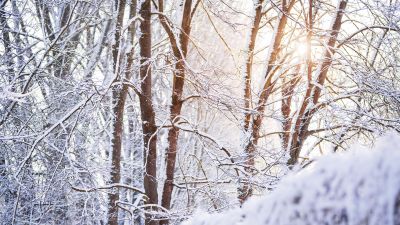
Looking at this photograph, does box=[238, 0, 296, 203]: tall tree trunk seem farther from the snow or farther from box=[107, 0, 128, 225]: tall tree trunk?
the snow

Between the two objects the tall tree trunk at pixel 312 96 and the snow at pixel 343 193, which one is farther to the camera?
the tall tree trunk at pixel 312 96

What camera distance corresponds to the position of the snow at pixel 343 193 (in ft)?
1.96

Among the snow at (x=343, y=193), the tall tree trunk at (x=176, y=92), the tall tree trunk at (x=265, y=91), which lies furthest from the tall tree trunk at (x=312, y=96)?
the snow at (x=343, y=193)

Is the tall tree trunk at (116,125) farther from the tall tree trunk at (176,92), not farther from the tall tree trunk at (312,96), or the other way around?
the tall tree trunk at (312,96)

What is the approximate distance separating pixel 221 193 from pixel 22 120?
4.86 meters

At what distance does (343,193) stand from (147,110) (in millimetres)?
5784

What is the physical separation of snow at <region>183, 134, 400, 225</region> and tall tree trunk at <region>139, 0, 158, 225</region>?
535cm

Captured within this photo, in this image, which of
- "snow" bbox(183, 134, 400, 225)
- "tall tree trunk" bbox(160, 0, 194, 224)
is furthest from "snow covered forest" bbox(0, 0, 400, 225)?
"snow" bbox(183, 134, 400, 225)

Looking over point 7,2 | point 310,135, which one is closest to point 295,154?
point 310,135

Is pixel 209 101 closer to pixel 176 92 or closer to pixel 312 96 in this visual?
pixel 176 92

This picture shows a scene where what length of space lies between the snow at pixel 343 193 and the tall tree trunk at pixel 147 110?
17.6ft

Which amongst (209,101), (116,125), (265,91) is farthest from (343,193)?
(265,91)

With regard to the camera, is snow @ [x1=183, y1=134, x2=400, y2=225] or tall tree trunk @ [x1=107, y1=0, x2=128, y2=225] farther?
tall tree trunk @ [x1=107, y1=0, x2=128, y2=225]

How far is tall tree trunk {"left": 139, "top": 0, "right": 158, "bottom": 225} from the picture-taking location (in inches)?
239
